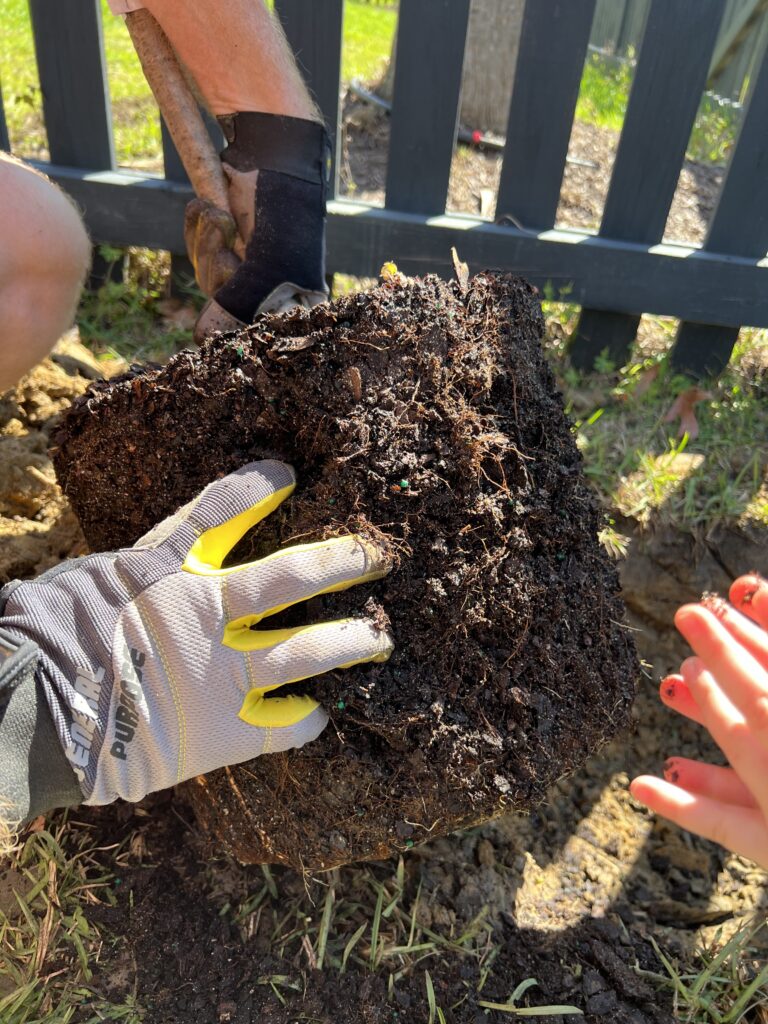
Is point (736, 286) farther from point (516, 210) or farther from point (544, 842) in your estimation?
point (544, 842)

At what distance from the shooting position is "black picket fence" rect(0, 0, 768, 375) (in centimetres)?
226

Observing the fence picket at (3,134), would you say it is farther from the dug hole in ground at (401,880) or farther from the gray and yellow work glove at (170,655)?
the gray and yellow work glove at (170,655)

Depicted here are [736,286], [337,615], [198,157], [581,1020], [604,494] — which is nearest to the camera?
[337,615]

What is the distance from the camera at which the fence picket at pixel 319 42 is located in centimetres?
225

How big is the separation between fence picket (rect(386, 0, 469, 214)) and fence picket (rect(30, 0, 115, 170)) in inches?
38.1

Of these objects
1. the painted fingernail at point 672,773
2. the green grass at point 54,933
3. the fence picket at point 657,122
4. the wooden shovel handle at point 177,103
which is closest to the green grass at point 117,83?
the wooden shovel handle at point 177,103

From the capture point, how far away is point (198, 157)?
1.83m

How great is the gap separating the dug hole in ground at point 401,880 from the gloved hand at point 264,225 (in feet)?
1.41

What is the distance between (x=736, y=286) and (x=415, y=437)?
176 cm

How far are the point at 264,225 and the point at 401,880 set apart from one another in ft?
4.95

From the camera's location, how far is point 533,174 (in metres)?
2.45

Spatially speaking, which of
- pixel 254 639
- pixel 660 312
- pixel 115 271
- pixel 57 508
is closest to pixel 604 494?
pixel 660 312

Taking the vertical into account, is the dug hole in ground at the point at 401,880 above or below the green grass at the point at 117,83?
below

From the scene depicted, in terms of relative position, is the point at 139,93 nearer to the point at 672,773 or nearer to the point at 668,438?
the point at 668,438
